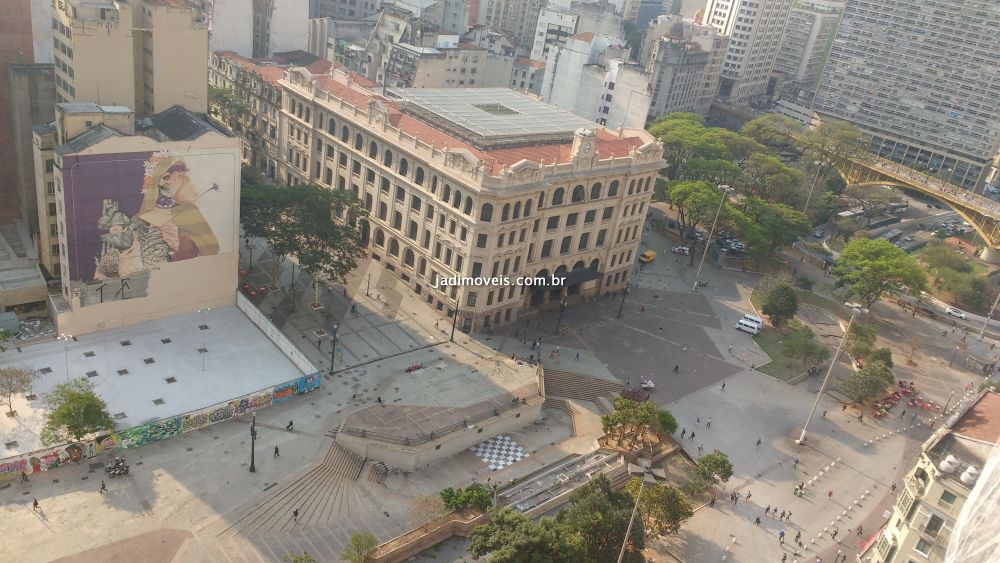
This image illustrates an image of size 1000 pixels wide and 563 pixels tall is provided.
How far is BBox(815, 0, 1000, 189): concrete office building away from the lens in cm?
16575

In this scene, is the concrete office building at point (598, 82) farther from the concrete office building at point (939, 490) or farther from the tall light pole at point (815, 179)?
the concrete office building at point (939, 490)

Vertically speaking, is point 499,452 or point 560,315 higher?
point 560,315

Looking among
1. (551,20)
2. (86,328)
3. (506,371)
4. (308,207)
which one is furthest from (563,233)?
(551,20)

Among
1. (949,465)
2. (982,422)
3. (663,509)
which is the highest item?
(982,422)

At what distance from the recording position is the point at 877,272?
98.7 meters

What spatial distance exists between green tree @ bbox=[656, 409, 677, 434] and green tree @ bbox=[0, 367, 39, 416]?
52193mm

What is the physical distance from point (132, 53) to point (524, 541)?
55.7 meters

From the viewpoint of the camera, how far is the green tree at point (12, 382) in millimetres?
55375

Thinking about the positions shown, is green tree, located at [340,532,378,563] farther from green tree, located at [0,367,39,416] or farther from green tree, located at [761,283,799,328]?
green tree, located at [761,283,799,328]

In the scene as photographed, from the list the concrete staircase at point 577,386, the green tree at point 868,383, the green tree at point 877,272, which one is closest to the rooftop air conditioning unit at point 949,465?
the concrete staircase at point 577,386

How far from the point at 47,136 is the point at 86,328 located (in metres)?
17.3

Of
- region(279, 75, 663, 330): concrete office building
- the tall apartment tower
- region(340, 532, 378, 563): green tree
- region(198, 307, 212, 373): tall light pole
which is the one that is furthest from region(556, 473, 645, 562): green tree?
the tall apartment tower

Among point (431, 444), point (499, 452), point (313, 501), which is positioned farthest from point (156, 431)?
point (499, 452)

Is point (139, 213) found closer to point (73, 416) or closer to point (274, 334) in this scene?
point (274, 334)
